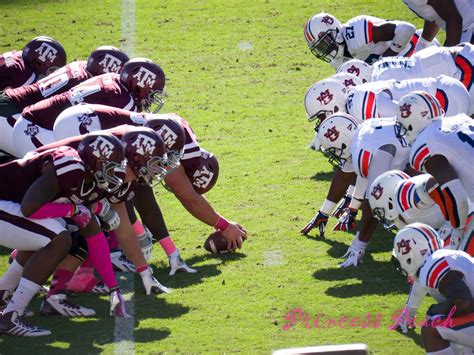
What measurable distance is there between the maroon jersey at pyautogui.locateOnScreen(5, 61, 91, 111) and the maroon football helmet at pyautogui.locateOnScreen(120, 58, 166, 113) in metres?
0.55

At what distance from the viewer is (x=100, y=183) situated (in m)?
6.42

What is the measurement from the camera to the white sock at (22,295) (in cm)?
641

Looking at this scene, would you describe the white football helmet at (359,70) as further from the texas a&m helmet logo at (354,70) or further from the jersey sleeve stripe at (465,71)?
the jersey sleeve stripe at (465,71)

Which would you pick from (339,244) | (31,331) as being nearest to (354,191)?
(339,244)

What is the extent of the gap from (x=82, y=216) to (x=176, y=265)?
119 cm

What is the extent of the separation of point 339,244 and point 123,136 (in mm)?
2067

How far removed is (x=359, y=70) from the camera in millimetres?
9258

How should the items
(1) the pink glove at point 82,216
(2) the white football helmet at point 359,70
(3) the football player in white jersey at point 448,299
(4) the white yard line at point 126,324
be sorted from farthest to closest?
(2) the white football helmet at point 359,70
(1) the pink glove at point 82,216
(4) the white yard line at point 126,324
(3) the football player in white jersey at point 448,299

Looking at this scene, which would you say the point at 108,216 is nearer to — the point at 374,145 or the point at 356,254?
the point at 356,254

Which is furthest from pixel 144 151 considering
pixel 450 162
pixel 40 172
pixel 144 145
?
pixel 450 162

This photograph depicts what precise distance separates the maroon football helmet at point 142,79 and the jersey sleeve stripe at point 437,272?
3088mm

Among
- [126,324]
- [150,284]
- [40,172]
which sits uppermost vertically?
[40,172]

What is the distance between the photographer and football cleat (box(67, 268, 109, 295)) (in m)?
7.20

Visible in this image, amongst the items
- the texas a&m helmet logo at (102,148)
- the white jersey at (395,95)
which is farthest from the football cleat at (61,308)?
the white jersey at (395,95)
